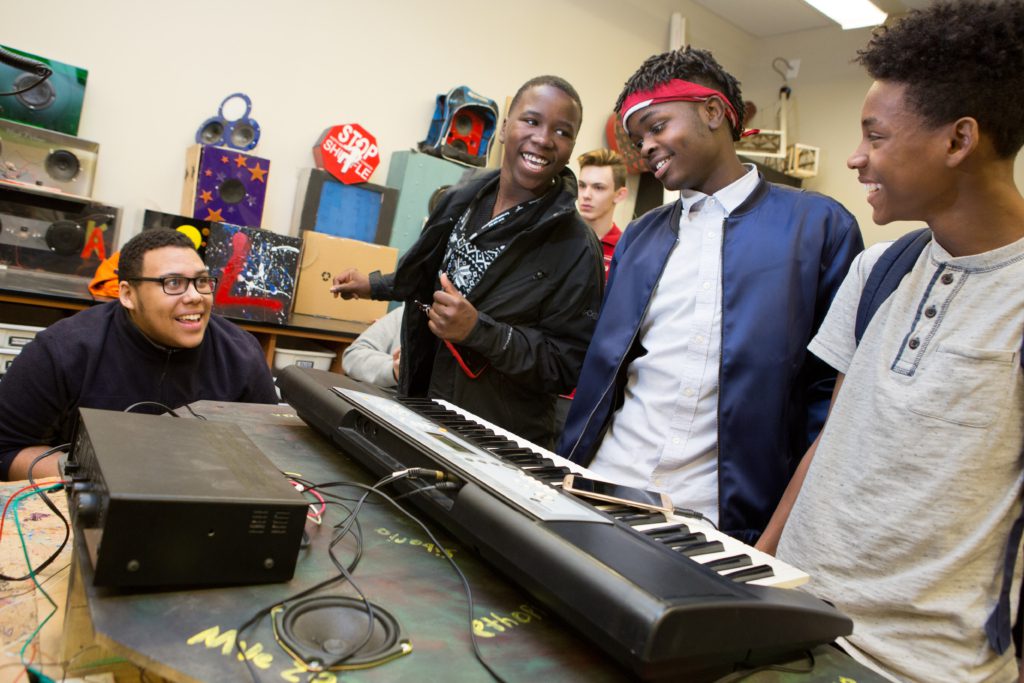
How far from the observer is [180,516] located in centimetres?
65

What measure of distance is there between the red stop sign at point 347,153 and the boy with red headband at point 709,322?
2768 mm

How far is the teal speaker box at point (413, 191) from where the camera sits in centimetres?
432

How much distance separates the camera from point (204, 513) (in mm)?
661

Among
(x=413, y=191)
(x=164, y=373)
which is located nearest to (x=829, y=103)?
(x=413, y=191)

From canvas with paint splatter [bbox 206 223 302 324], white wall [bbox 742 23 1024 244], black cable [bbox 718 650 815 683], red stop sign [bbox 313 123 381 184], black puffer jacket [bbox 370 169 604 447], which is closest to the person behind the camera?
black cable [bbox 718 650 815 683]

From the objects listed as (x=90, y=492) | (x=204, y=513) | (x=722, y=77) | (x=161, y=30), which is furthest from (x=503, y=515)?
(x=161, y=30)

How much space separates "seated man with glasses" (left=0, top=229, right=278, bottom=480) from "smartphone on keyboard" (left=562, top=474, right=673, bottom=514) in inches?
48.7

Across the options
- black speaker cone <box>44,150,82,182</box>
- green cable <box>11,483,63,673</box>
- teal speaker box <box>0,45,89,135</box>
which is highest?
teal speaker box <box>0,45,89,135</box>

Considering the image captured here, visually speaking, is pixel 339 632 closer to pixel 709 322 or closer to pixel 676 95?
pixel 709 322

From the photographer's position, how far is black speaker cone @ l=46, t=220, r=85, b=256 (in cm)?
320

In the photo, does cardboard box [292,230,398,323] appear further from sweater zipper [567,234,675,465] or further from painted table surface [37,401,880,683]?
painted table surface [37,401,880,683]

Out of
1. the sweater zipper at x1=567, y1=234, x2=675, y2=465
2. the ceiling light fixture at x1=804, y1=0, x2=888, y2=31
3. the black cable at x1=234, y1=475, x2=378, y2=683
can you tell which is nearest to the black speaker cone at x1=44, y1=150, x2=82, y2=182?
the sweater zipper at x1=567, y1=234, x2=675, y2=465

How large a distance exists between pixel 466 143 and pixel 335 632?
13.7 feet

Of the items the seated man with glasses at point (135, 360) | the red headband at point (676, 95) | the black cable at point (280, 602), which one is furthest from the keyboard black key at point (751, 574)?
the seated man with glasses at point (135, 360)
